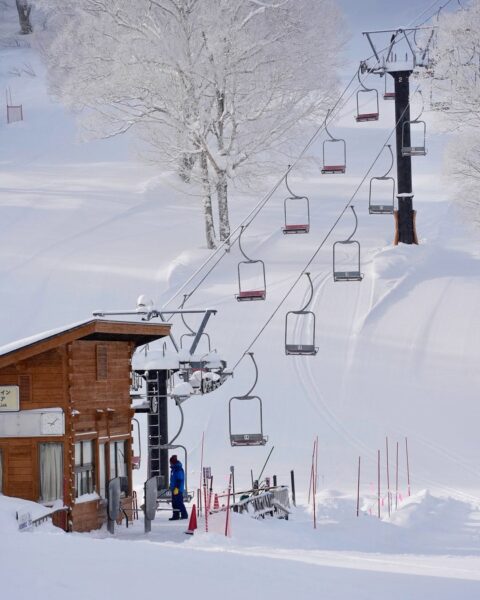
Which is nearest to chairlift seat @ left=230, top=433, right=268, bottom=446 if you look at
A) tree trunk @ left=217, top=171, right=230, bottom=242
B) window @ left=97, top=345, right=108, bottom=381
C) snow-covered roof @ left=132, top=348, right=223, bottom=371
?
snow-covered roof @ left=132, top=348, right=223, bottom=371

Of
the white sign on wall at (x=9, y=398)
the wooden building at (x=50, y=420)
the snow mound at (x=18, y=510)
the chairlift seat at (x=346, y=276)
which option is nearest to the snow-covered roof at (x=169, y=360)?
the wooden building at (x=50, y=420)

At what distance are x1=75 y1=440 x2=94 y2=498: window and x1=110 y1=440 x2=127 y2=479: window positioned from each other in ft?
2.90

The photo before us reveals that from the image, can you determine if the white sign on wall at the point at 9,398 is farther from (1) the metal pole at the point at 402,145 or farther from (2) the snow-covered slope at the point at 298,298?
(1) the metal pole at the point at 402,145

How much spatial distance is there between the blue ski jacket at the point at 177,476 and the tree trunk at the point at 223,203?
2112 cm

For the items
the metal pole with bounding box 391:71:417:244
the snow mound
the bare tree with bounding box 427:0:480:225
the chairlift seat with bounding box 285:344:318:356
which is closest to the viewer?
the snow mound

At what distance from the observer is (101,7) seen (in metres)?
41.8

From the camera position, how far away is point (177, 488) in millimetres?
20375

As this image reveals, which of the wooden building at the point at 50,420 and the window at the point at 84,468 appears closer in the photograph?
the wooden building at the point at 50,420

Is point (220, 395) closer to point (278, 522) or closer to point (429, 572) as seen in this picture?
point (278, 522)

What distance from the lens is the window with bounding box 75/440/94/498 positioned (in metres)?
18.9

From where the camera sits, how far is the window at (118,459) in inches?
799

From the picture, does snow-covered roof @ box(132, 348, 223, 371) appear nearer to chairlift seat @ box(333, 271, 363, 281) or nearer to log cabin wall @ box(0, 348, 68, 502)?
log cabin wall @ box(0, 348, 68, 502)

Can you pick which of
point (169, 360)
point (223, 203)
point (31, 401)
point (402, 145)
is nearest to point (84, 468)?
point (31, 401)

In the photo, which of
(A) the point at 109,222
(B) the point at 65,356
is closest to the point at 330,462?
(B) the point at 65,356
